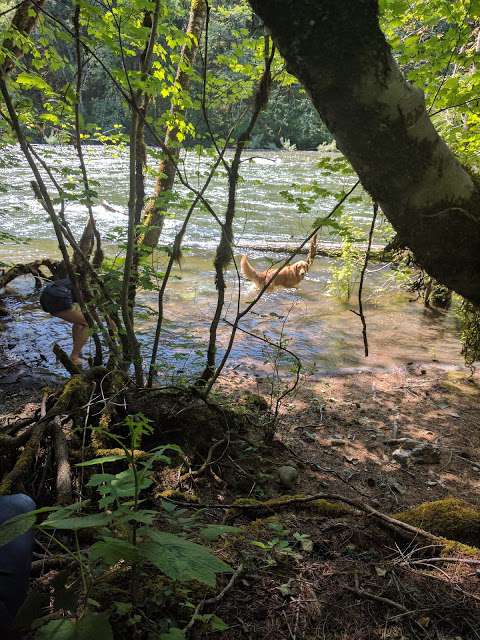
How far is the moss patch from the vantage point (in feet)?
7.45

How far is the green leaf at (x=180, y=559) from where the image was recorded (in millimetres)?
1087

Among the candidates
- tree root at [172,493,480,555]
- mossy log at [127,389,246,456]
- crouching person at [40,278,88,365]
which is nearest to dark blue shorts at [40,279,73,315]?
crouching person at [40,278,88,365]

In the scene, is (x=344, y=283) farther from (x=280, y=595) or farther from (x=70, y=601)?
(x=70, y=601)

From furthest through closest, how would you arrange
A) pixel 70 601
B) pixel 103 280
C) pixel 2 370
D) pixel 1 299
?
pixel 1 299
pixel 2 370
pixel 103 280
pixel 70 601

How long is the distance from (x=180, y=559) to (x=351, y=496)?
2.31 metres

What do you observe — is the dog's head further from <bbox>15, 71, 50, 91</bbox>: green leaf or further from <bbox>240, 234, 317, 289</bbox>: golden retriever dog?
<bbox>15, 71, 50, 91</bbox>: green leaf

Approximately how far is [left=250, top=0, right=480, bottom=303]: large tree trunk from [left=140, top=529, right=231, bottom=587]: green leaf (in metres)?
1.27

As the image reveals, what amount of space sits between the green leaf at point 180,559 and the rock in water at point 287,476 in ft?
6.55

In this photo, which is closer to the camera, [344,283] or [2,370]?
[2,370]

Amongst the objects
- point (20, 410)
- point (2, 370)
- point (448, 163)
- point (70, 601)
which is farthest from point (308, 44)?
point (2, 370)

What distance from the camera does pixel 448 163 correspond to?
1.57m

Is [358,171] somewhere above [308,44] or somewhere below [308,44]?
below

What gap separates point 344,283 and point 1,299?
6.32m

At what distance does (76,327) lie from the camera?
18.8 ft
